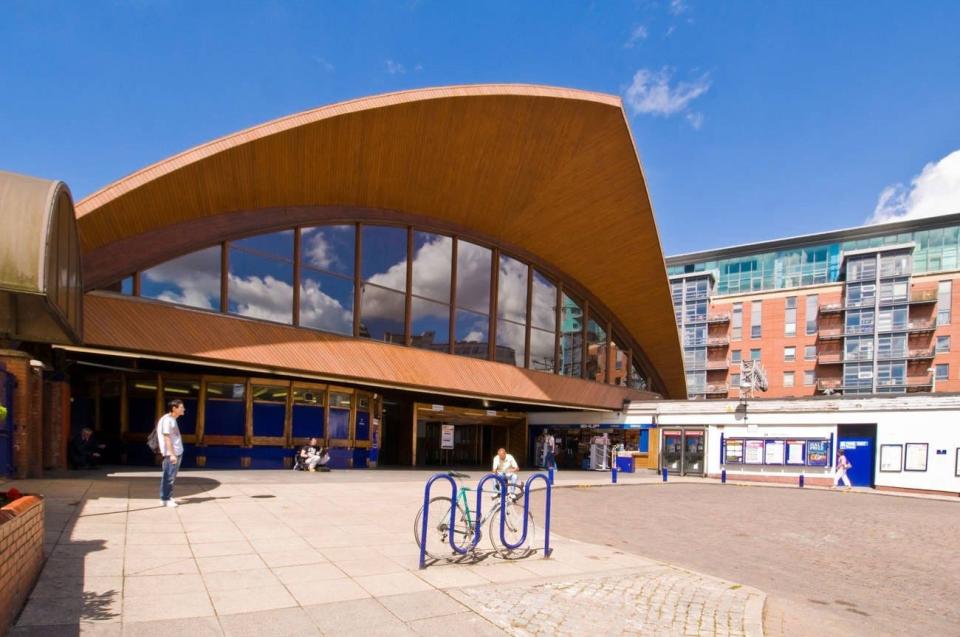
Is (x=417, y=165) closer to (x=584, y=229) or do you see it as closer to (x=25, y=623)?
(x=584, y=229)

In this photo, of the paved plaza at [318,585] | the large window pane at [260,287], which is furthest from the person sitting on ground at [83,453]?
the paved plaza at [318,585]

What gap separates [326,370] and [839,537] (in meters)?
13.6

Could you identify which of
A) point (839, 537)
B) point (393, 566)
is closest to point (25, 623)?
point (393, 566)

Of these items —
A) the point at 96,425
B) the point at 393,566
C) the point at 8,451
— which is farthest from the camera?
the point at 96,425

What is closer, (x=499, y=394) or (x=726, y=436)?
(x=499, y=394)

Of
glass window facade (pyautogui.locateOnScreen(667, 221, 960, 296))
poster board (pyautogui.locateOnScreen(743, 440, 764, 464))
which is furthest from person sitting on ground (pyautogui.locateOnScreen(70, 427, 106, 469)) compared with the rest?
glass window facade (pyautogui.locateOnScreen(667, 221, 960, 296))

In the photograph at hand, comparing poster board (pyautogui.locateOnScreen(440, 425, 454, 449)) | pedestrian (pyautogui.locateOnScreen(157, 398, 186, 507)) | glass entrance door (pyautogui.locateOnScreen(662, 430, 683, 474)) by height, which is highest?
pedestrian (pyautogui.locateOnScreen(157, 398, 186, 507))

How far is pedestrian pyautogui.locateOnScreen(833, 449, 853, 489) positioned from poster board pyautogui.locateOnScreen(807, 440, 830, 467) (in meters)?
0.56

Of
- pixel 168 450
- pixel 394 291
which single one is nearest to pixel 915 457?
pixel 394 291

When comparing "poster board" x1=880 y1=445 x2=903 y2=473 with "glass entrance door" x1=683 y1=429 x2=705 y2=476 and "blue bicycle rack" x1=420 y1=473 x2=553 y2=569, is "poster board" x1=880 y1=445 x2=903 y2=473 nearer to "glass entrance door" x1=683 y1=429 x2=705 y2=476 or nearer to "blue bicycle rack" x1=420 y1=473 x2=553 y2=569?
"glass entrance door" x1=683 y1=429 x2=705 y2=476

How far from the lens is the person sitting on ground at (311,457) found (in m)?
18.9

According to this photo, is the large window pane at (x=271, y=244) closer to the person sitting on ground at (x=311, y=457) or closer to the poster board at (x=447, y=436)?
the person sitting on ground at (x=311, y=457)

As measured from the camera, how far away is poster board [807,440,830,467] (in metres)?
24.9

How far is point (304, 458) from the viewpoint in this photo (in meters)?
19.0
